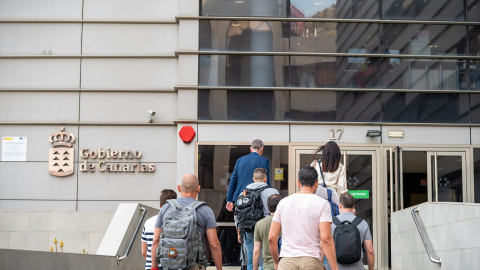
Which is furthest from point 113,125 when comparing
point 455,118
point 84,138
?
point 455,118

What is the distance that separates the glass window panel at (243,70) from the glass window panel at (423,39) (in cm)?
236

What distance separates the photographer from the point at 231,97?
18.6 meters

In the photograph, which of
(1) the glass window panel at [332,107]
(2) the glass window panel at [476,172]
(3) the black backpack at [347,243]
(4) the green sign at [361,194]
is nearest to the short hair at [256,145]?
(3) the black backpack at [347,243]

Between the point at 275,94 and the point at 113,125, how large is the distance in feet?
12.0

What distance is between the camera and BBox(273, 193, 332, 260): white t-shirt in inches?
310

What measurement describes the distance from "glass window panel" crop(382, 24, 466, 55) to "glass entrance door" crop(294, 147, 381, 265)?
7.99 ft

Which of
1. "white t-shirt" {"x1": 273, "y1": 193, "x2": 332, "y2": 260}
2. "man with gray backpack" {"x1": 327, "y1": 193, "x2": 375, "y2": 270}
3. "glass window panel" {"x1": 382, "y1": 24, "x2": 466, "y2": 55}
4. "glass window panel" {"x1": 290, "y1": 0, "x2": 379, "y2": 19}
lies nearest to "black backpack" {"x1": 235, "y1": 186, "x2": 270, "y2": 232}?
"man with gray backpack" {"x1": 327, "y1": 193, "x2": 375, "y2": 270}

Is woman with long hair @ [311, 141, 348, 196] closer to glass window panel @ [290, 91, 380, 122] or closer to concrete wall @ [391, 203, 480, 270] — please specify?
concrete wall @ [391, 203, 480, 270]

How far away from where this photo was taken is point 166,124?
19062 mm

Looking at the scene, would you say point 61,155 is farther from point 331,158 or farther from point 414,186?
point 331,158

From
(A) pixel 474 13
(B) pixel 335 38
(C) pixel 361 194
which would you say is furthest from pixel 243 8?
(A) pixel 474 13

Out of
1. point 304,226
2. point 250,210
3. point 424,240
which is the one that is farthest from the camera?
point 424,240

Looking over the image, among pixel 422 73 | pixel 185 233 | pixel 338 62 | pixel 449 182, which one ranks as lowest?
pixel 185 233

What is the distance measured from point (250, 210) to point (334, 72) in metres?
7.98
